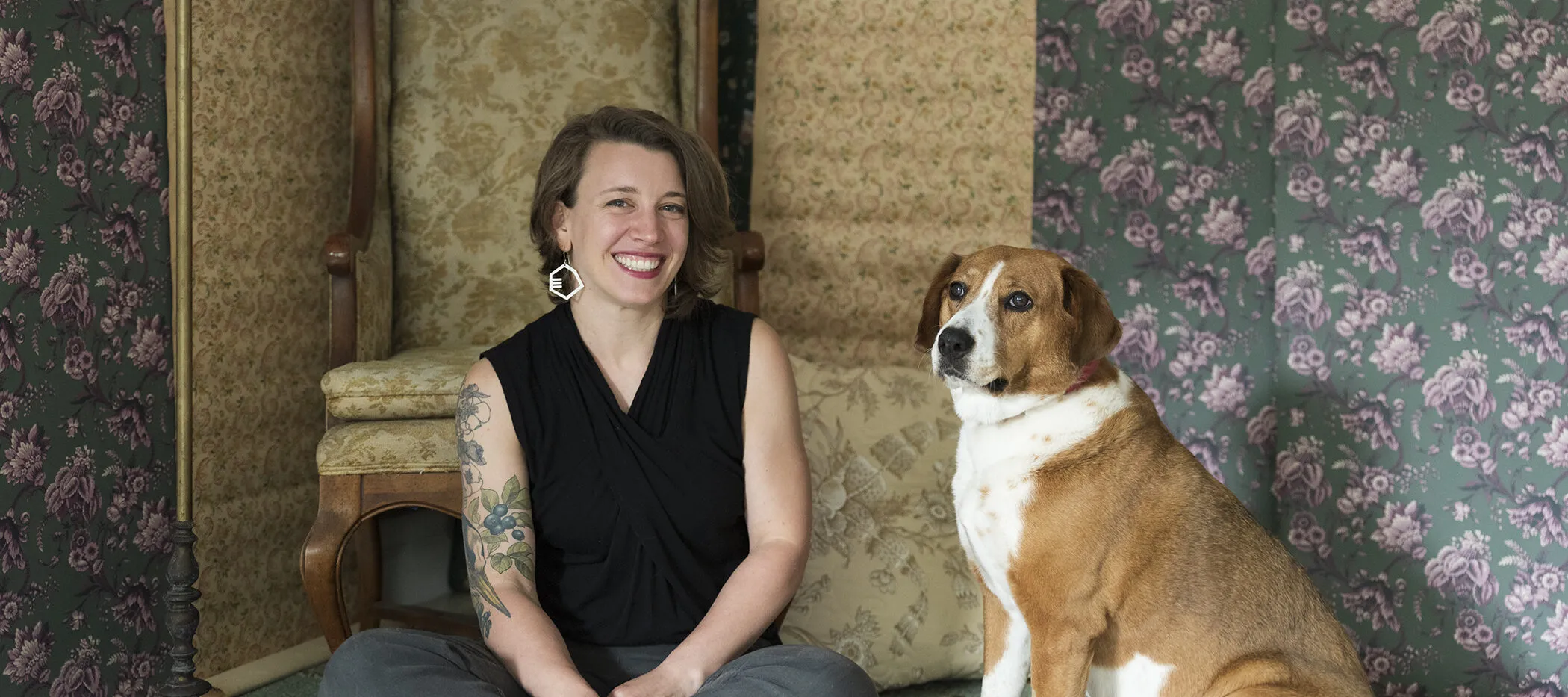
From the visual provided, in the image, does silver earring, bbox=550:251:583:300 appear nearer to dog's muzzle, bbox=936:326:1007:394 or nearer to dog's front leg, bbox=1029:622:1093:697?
dog's muzzle, bbox=936:326:1007:394

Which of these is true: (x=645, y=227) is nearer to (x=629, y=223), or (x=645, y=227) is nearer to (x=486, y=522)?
(x=629, y=223)

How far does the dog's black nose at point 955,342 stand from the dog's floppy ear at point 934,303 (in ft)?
0.64

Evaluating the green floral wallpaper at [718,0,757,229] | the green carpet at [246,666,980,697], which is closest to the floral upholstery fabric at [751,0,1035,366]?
the green floral wallpaper at [718,0,757,229]

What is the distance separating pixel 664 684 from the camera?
1.61 meters

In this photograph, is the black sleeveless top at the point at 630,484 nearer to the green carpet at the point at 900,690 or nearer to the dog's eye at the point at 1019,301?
the dog's eye at the point at 1019,301

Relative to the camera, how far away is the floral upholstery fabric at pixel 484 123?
3078 millimetres

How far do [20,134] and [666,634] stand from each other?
1485mm

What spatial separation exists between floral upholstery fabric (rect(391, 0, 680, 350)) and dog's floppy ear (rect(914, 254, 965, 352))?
53.6 inches

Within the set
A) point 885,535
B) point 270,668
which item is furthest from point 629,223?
point 270,668

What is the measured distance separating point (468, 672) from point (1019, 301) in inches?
36.4

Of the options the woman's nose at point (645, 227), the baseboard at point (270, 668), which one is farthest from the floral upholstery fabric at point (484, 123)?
the woman's nose at point (645, 227)

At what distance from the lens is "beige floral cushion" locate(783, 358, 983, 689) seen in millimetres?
2547

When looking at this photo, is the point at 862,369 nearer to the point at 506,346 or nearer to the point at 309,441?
the point at 506,346

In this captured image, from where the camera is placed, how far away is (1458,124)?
106 inches
